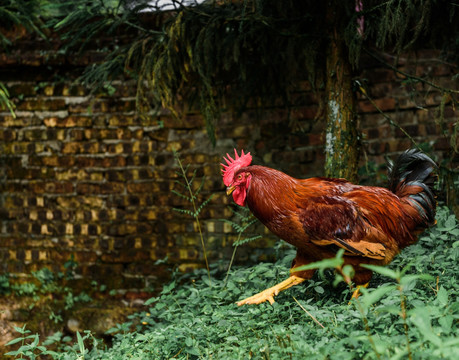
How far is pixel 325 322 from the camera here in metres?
2.17

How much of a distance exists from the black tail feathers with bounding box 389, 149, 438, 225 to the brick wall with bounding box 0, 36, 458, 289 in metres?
1.44

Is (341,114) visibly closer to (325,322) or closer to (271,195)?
(271,195)

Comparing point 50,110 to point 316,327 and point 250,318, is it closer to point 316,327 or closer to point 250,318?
point 250,318

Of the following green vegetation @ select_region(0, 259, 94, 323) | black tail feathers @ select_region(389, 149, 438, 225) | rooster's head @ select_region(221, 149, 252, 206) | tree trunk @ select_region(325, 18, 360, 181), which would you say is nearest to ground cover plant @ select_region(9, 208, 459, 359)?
black tail feathers @ select_region(389, 149, 438, 225)

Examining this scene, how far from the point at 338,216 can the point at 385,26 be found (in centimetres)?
132

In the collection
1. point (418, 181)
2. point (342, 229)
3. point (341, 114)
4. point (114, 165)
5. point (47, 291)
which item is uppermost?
point (341, 114)

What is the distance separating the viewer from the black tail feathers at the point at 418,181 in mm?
2650

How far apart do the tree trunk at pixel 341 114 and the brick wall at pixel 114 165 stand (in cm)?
97

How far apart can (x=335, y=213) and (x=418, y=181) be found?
69 centimetres

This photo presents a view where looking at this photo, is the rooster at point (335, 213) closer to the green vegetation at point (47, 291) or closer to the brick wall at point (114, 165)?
the brick wall at point (114, 165)

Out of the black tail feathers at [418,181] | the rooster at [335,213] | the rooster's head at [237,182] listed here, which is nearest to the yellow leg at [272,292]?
the rooster at [335,213]

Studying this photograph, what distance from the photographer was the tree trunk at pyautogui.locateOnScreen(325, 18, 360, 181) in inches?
129

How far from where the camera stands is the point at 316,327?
7.14ft

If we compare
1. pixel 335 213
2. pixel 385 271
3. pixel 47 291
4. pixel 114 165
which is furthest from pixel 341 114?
pixel 47 291
